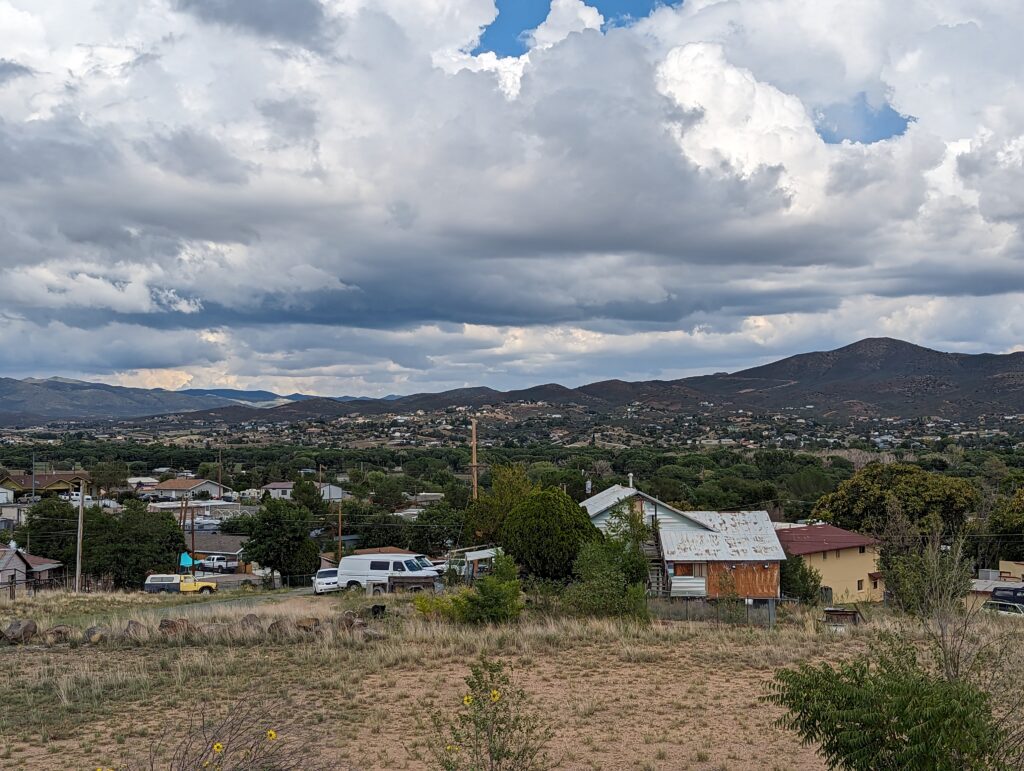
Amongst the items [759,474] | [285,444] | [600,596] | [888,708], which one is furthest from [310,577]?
[285,444]

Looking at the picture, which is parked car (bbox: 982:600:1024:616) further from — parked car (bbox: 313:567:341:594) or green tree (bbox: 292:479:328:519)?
green tree (bbox: 292:479:328:519)

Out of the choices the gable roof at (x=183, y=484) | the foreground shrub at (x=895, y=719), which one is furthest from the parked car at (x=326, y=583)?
the gable roof at (x=183, y=484)

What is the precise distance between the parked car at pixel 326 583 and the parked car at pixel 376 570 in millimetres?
187

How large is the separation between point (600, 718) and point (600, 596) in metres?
→ 8.67

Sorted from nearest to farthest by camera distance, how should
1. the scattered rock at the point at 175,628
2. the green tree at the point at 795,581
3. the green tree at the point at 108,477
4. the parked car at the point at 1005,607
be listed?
→ the scattered rock at the point at 175,628 < the parked car at the point at 1005,607 < the green tree at the point at 795,581 < the green tree at the point at 108,477

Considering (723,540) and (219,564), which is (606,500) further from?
(219,564)

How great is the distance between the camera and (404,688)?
46.0ft

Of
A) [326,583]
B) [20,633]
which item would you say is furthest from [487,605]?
[326,583]

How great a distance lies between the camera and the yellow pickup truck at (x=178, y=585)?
35.1 metres

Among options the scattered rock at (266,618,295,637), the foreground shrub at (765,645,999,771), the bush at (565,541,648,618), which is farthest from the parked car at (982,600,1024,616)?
the foreground shrub at (765,645,999,771)

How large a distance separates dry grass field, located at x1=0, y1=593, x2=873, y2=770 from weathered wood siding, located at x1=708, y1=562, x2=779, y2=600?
32.0 ft

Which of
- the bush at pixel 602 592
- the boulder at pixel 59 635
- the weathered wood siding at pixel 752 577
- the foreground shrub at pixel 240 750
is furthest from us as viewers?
the weathered wood siding at pixel 752 577

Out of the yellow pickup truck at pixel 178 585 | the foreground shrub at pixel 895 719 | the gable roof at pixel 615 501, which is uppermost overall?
the foreground shrub at pixel 895 719

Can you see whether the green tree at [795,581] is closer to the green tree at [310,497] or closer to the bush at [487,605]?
the bush at [487,605]
